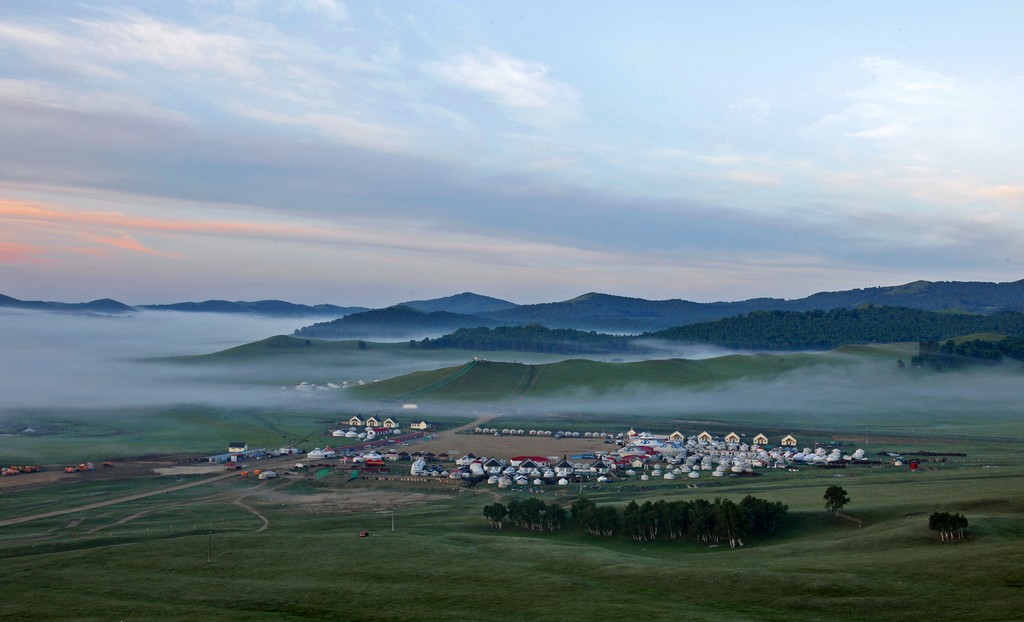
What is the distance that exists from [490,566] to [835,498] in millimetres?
28847

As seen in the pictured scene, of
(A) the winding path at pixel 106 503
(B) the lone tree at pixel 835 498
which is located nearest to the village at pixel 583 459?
Answer: (A) the winding path at pixel 106 503

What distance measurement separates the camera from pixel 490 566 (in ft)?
184

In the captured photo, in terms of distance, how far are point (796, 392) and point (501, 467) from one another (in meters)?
113

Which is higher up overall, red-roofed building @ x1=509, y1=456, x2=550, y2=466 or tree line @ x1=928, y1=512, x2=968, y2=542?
tree line @ x1=928, y1=512, x2=968, y2=542

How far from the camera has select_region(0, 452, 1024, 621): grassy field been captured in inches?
1815

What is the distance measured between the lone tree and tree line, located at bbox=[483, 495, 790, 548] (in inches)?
132

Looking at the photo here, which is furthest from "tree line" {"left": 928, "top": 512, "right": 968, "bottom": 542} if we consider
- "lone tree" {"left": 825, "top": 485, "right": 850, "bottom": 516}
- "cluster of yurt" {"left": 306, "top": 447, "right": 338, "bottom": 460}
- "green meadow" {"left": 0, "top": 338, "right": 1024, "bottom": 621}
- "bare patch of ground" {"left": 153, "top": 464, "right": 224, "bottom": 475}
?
"bare patch of ground" {"left": 153, "top": 464, "right": 224, "bottom": 475}

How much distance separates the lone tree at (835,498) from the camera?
67625 mm

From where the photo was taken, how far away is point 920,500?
7162 centimetres

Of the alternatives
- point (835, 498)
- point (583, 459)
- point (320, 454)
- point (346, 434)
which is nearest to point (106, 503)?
point (320, 454)

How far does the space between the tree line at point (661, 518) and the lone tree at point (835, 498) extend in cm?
336

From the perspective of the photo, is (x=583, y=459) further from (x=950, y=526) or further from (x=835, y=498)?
(x=950, y=526)

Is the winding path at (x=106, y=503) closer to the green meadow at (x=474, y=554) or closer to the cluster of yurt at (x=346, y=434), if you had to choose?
the green meadow at (x=474, y=554)

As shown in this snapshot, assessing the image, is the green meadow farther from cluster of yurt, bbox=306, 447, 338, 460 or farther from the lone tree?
cluster of yurt, bbox=306, 447, 338, 460
